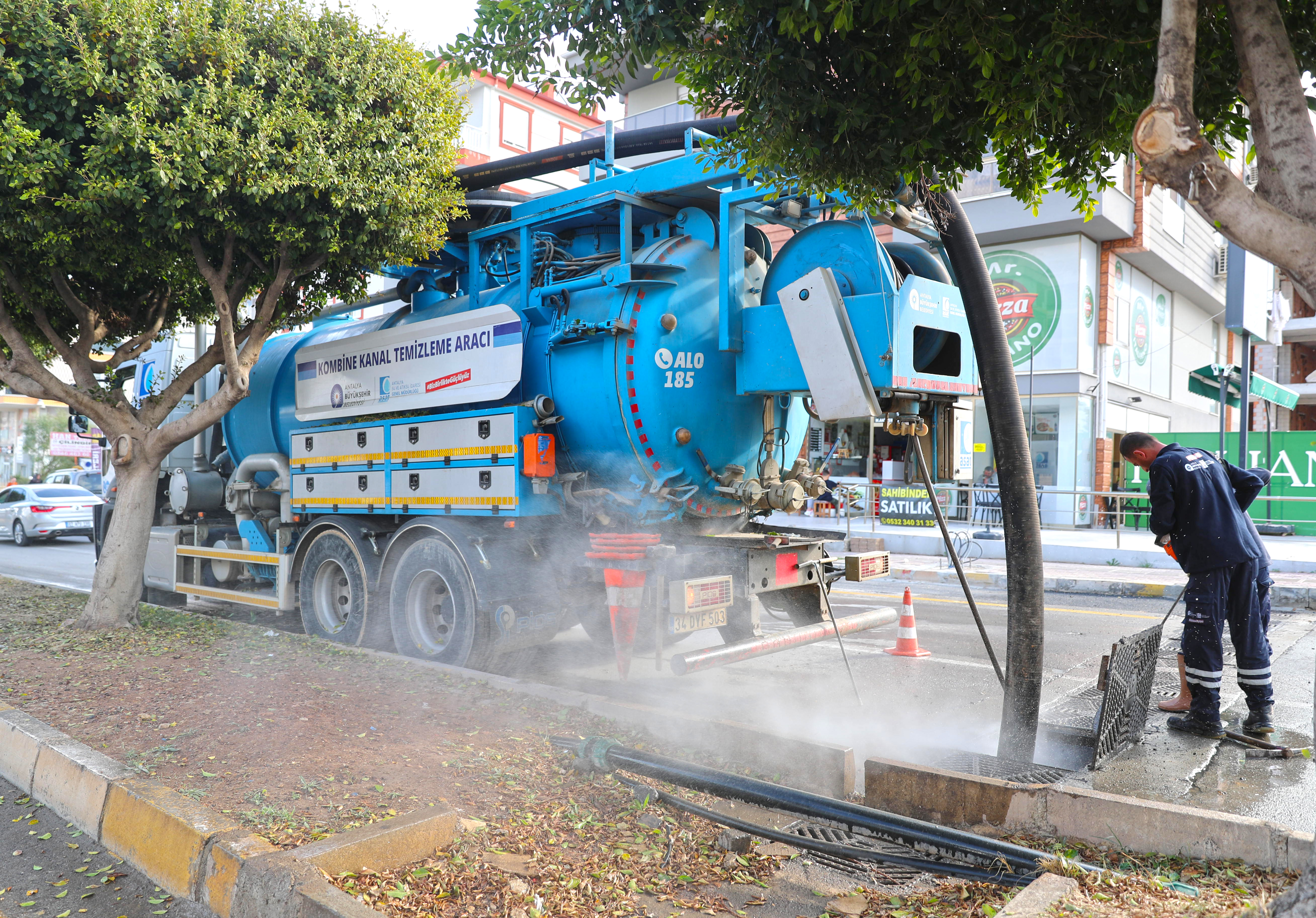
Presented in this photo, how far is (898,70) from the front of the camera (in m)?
3.46

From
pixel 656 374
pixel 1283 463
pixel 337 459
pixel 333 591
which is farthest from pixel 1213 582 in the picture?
pixel 1283 463

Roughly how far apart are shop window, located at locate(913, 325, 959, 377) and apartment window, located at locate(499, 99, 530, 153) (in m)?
30.6

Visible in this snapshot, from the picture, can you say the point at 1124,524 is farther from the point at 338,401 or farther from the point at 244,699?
the point at 244,699

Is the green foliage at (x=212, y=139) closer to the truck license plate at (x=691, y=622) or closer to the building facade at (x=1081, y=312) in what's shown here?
the truck license plate at (x=691, y=622)

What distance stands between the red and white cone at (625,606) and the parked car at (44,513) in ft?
57.4

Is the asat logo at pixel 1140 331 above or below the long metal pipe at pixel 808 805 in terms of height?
above

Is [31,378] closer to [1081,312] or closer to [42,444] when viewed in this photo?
[1081,312]

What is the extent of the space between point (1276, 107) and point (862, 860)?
2.82 meters

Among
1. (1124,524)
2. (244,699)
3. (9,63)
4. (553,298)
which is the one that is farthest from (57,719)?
(1124,524)

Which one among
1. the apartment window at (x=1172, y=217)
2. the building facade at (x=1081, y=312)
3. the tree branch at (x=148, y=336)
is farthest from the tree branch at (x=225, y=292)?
the apartment window at (x=1172, y=217)

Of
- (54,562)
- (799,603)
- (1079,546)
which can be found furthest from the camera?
(54,562)

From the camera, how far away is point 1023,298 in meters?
20.8

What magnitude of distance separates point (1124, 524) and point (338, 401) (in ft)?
56.4

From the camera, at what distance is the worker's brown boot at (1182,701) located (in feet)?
17.8
